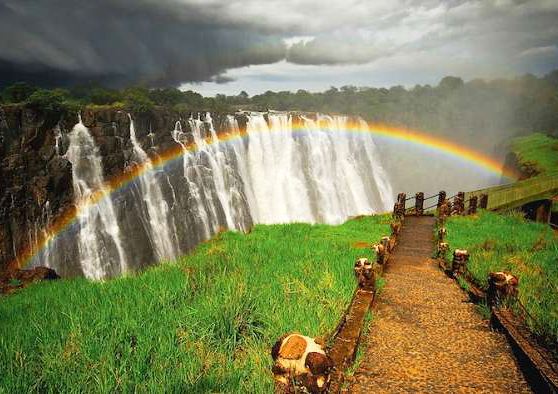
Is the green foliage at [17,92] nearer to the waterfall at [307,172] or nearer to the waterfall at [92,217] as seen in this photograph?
the waterfall at [92,217]

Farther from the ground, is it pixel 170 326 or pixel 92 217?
pixel 170 326

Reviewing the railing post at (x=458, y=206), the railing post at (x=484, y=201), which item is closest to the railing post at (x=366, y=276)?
the railing post at (x=458, y=206)

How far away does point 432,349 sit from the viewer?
5859 millimetres

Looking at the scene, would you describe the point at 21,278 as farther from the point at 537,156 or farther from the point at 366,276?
the point at 537,156

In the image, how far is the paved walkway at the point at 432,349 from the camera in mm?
4926

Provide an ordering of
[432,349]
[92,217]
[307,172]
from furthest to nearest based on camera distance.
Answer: [307,172] → [92,217] → [432,349]

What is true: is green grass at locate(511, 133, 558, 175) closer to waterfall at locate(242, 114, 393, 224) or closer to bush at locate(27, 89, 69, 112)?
waterfall at locate(242, 114, 393, 224)

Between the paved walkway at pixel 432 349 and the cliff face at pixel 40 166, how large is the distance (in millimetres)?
24269

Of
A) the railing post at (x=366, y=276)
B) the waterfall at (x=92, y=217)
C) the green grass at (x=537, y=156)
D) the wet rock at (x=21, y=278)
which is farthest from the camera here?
the green grass at (x=537, y=156)

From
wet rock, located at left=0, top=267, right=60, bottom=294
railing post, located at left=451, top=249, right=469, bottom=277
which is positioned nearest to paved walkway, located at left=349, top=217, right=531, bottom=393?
railing post, located at left=451, top=249, right=469, bottom=277

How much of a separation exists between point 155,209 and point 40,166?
335 inches

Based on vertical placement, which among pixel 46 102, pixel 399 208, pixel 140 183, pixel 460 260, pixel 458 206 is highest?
pixel 46 102

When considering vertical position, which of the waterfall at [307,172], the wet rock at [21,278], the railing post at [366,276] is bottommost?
the waterfall at [307,172]

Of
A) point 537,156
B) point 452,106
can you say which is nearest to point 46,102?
point 537,156
